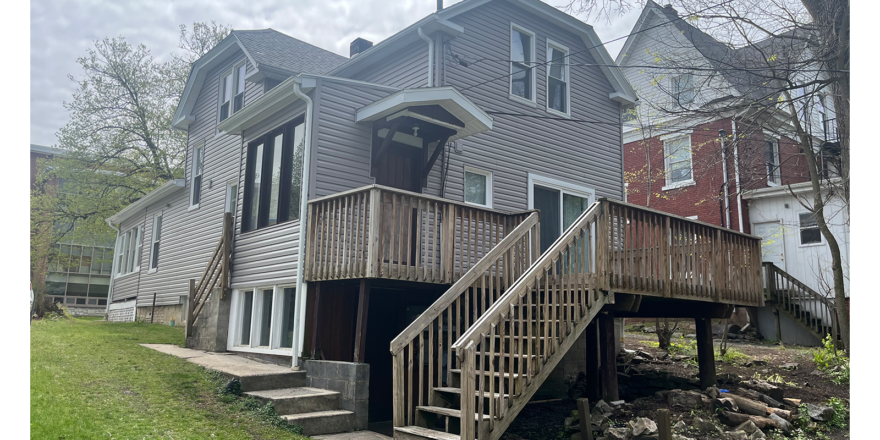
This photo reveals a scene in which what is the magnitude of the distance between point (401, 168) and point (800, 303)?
1205 cm

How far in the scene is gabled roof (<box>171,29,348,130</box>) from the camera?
14125mm

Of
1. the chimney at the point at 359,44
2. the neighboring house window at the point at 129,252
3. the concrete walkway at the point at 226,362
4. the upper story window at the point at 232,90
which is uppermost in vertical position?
the chimney at the point at 359,44

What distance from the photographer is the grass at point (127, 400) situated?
645 cm

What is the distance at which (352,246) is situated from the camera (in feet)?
28.3

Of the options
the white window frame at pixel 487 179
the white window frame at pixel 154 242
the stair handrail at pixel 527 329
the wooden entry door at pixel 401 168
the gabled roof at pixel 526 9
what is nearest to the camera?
the stair handrail at pixel 527 329

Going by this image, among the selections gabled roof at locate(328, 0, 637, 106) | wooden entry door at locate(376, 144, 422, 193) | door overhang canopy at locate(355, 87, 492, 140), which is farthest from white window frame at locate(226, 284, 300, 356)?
gabled roof at locate(328, 0, 637, 106)

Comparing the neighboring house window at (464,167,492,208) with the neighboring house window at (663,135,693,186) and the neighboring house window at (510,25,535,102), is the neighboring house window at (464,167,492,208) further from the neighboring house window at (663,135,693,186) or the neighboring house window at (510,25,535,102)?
the neighboring house window at (663,135,693,186)

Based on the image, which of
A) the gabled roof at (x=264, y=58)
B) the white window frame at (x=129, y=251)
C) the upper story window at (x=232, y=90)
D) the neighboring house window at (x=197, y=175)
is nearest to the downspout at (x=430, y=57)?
the gabled roof at (x=264, y=58)

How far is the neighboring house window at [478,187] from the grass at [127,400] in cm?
565

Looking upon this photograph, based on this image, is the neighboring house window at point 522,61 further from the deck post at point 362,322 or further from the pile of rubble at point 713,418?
the pile of rubble at point 713,418

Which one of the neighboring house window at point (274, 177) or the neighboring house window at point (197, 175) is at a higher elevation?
the neighboring house window at point (197, 175)

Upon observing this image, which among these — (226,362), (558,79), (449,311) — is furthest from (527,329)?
(558,79)

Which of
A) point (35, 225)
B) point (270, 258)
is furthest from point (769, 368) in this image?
point (35, 225)
